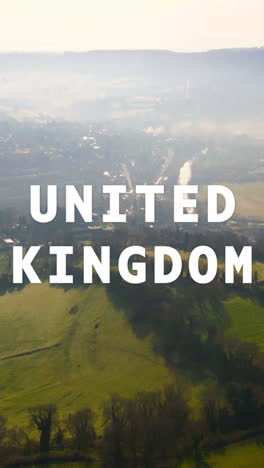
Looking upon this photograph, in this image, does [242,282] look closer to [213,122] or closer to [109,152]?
[109,152]

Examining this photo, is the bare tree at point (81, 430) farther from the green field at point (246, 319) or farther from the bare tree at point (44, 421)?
the green field at point (246, 319)

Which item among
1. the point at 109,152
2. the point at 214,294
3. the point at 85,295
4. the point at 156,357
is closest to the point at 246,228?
the point at 214,294

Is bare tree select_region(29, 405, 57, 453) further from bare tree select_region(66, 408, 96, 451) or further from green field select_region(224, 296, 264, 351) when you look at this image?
green field select_region(224, 296, 264, 351)

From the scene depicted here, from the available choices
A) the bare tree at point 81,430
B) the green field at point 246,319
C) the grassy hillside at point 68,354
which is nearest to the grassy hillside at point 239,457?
the bare tree at point 81,430

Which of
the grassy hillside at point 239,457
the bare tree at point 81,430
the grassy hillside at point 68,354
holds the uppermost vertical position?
the grassy hillside at point 68,354

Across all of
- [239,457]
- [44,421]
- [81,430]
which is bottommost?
[239,457]

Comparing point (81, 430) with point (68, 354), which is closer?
point (81, 430)

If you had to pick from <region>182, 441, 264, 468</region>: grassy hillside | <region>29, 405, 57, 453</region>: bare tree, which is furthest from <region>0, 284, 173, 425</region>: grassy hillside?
<region>182, 441, 264, 468</region>: grassy hillside

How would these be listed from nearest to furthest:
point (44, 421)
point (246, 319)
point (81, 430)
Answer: point (81, 430) → point (44, 421) → point (246, 319)

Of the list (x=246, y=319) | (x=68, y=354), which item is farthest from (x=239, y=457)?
(x=68, y=354)

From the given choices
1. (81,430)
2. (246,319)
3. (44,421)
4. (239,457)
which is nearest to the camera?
(239,457)

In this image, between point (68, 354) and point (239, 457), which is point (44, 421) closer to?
point (68, 354)
